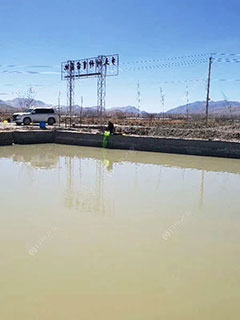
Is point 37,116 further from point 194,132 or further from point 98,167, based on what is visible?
point 98,167

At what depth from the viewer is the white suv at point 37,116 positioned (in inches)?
907

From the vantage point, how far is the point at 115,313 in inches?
128

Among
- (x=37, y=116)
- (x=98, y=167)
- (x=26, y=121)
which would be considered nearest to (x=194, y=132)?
(x=98, y=167)

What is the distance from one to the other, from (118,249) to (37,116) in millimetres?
20076

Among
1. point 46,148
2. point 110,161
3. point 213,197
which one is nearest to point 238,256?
point 213,197

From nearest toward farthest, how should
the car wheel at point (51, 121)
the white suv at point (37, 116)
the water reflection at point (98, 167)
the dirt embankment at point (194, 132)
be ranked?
the water reflection at point (98, 167), the dirt embankment at point (194, 132), the white suv at point (37, 116), the car wheel at point (51, 121)

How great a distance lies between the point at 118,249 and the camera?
471cm

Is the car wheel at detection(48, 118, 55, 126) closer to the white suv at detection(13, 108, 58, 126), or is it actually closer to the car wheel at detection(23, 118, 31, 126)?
the white suv at detection(13, 108, 58, 126)

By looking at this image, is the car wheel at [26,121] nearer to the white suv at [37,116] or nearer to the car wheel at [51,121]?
the white suv at [37,116]

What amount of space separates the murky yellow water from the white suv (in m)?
14.0

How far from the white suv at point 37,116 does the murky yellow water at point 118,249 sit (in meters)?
14.0

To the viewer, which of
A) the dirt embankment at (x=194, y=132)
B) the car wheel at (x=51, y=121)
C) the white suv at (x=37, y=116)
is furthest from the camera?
the car wheel at (x=51, y=121)

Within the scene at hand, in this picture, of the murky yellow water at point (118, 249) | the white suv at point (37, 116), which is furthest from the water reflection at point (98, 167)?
the white suv at point (37, 116)

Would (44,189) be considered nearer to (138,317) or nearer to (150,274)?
(150,274)
